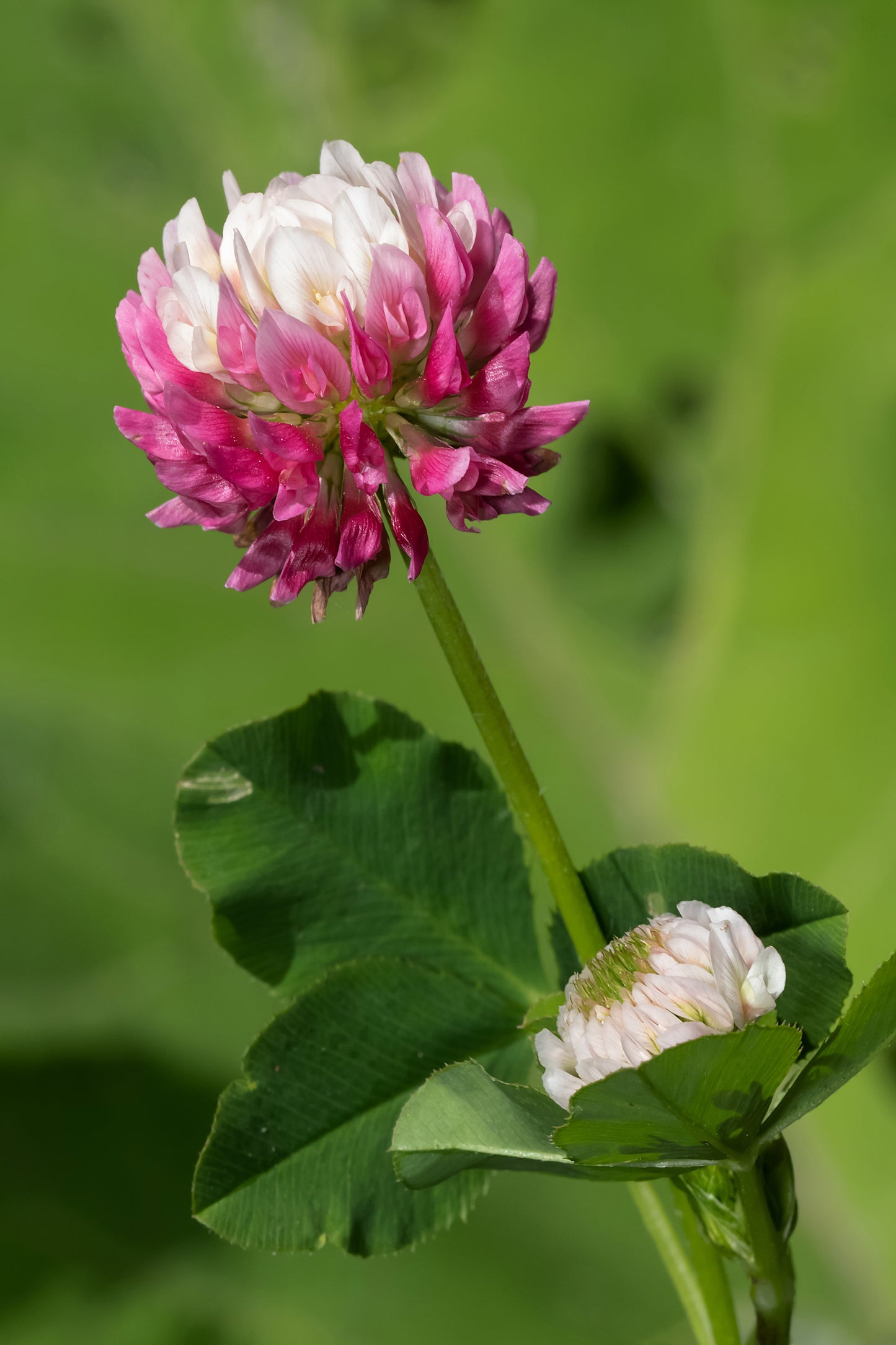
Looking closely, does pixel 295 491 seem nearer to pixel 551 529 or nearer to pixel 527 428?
pixel 527 428

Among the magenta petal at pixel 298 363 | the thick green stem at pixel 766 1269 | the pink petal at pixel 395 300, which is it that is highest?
the pink petal at pixel 395 300

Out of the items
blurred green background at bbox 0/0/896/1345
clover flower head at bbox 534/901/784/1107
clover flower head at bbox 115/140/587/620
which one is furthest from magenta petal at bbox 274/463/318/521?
blurred green background at bbox 0/0/896/1345

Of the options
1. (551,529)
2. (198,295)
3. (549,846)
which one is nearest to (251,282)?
(198,295)

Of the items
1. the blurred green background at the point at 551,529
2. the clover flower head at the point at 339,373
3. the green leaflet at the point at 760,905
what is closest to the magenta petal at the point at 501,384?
the clover flower head at the point at 339,373

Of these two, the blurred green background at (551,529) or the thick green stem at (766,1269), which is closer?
the thick green stem at (766,1269)

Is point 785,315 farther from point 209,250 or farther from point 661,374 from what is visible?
point 209,250

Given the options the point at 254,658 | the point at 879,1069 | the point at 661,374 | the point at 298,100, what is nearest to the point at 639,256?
the point at 661,374

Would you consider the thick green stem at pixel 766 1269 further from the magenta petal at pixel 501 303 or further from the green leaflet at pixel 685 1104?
the magenta petal at pixel 501 303
